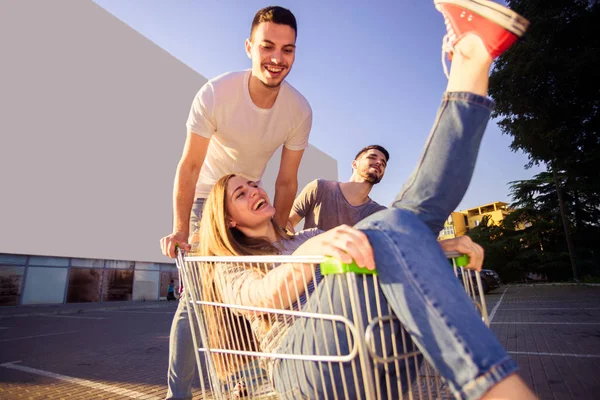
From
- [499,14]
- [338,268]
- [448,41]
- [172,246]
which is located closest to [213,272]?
[172,246]

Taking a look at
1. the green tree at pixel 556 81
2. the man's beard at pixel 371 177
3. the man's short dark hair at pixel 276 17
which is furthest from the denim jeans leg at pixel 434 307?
the green tree at pixel 556 81

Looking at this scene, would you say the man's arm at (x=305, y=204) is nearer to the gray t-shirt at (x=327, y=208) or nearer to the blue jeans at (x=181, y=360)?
the gray t-shirt at (x=327, y=208)

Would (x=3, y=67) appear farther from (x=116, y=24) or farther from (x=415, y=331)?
(x=415, y=331)

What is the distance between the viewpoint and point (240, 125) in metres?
2.65

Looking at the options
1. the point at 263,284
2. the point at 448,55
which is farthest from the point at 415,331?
the point at 448,55

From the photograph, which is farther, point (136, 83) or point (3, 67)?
point (136, 83)

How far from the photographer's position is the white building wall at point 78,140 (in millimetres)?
15055

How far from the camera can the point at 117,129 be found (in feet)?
60.2

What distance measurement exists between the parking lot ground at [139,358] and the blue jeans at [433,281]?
2.53 m

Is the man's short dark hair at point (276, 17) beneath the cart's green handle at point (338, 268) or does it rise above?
above

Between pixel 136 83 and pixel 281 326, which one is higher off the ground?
pixel 136 83

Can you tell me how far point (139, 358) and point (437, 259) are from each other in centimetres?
497

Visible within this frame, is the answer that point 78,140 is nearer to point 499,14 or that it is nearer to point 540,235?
point 499,14

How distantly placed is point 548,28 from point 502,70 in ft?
5.52
